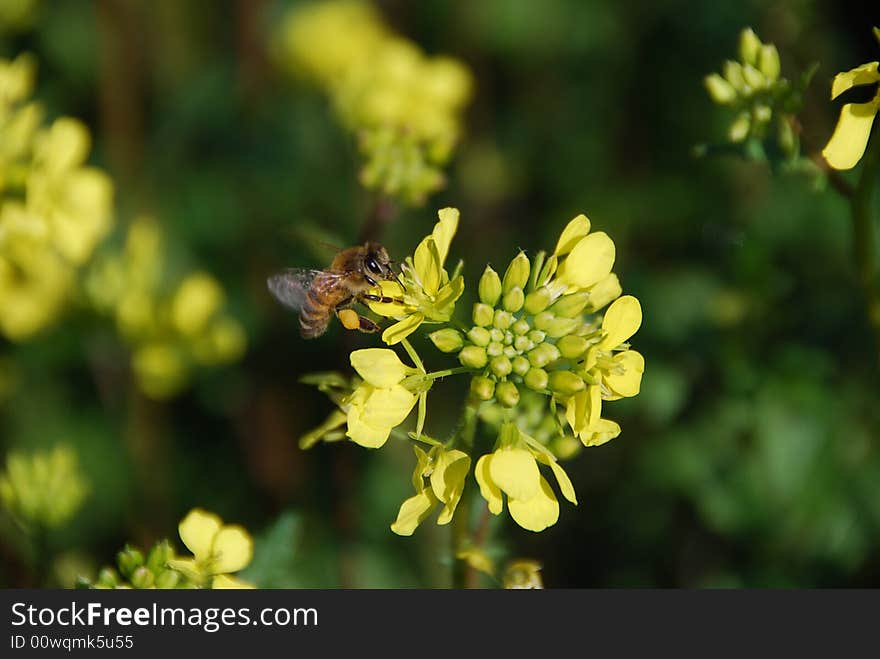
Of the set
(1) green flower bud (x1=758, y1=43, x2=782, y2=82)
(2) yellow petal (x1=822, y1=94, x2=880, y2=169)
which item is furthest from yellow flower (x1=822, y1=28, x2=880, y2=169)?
(1) green flower bud (x1=758, y1=43, x2=782, y2=82)

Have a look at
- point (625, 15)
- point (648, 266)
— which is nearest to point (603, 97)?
point (625, 15)

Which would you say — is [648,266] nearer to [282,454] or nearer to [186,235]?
[282,454]

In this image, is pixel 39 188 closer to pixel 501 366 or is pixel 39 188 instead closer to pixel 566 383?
pixel 501 366

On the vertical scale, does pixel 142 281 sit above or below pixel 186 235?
below

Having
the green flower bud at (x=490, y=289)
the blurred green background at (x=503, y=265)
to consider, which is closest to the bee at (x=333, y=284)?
the blurred green background at (x=503, y=265)

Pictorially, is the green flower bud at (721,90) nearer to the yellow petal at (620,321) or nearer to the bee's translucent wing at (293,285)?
the yellow petal at (620,321)

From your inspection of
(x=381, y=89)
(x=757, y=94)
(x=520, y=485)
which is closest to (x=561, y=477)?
(x=520, y=485)

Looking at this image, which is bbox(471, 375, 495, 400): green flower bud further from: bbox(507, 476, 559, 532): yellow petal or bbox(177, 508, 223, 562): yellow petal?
bbox(177, 508, 223, 562): yellow petal
